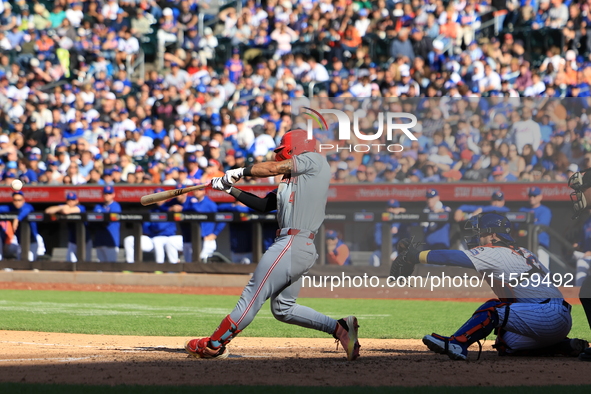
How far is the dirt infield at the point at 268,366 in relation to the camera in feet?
17.3

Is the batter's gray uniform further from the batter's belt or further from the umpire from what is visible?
the umpire

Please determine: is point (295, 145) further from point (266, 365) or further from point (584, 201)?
point (584, 201)

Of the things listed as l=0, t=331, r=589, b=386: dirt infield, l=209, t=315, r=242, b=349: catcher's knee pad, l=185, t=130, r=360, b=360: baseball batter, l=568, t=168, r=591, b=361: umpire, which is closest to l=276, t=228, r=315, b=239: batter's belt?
l=185, t=130, r=360, b=360: baseball batter

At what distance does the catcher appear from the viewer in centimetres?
608

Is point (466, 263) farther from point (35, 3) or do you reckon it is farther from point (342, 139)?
point (35, 3)

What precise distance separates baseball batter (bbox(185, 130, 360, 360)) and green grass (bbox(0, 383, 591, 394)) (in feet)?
3.48

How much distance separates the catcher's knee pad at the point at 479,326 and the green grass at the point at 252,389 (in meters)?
1.03

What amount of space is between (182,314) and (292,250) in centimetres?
428

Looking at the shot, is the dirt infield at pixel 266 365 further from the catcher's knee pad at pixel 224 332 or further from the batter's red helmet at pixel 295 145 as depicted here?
the batter's red helmet at pixel 295 145

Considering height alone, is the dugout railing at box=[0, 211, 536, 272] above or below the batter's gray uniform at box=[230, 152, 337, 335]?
below

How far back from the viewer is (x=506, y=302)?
6.18 meters

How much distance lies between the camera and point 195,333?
8188 mm

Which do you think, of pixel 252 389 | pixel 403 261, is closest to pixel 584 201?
pixel 403 261

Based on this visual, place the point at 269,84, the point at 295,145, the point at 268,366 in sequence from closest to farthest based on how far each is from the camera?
the point at 268,366
the point at 295,145
the point at 269,84
